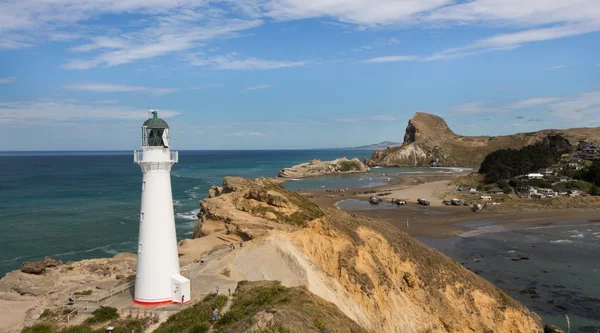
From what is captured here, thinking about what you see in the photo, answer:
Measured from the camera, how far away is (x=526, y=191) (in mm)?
→ 83438

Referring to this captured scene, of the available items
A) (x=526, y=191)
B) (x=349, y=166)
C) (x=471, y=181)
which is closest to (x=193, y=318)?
(x=526, y=191)

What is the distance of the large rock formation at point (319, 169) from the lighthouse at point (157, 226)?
12425 centimetres

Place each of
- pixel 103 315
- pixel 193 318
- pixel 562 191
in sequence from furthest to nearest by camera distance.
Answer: pixel 562 191 < pixel 103 315 < pixel 193 318

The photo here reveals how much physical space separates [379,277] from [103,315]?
41.6 feet

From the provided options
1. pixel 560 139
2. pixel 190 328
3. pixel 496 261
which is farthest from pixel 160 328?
pixel 560 139

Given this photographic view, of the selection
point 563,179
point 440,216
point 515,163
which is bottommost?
point 440,216

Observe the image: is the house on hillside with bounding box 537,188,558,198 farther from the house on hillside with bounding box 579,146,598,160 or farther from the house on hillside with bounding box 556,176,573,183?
the house on hillside with bounding box 579,146,598,160

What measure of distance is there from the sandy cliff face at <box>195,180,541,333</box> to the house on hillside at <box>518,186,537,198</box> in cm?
6288

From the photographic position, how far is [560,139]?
14050cm

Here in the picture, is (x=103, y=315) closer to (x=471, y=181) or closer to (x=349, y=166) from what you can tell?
(x=471, y=181)

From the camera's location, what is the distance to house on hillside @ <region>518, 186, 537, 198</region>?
81.2 metres

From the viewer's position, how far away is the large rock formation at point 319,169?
145125 mm

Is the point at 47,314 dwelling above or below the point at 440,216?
above

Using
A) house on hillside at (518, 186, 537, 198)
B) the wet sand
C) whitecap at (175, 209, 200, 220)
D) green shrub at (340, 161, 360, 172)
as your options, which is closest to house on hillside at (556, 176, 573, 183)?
house on hillside at (518, 186, 537, 198)
